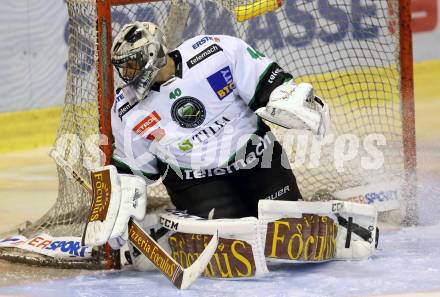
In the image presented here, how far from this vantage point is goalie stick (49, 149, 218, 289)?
13.3 feet

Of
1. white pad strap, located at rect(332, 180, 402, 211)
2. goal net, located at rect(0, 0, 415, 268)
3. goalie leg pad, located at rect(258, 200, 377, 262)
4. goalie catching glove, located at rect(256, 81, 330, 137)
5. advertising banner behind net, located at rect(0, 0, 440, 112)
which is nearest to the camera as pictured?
goalie catching glove, located at rect(256, 81, 330, 137)

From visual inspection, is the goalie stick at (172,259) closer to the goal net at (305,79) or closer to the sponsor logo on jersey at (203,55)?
the goal net at (305,79)

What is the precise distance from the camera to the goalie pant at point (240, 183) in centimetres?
434

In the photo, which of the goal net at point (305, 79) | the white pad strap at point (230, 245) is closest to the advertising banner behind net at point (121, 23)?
the goal net at point (305, 79)

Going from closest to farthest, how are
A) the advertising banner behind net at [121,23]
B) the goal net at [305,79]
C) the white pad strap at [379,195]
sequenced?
the goal net at [305,79] → the white pad strap at [379,195] → the advertising banner behind net at [121,23]

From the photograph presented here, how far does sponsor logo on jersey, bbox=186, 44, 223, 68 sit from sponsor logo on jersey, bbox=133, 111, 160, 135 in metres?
0.23

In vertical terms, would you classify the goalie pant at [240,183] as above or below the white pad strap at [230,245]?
above

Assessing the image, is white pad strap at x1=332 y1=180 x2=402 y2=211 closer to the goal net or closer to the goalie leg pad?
the goal net

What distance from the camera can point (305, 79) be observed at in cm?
571

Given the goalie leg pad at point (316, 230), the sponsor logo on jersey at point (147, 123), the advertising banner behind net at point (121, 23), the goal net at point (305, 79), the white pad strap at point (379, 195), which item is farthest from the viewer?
the advertising banner behind net at point (121, 23)

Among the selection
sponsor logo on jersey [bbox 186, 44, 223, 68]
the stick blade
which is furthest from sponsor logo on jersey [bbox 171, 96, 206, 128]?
the stick blade

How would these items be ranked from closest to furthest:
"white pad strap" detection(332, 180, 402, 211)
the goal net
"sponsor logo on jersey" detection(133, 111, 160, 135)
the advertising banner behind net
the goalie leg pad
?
the goalie leg pad
"sponsor logo on jersey" detection(133, 111, 160, 135)
the goal net
"white pad strap" detection(332, 180, 402, 211)
the advertising banner behind net

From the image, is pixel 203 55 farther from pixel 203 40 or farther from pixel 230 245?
pixel 230 245

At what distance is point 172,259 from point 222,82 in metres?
0.70
